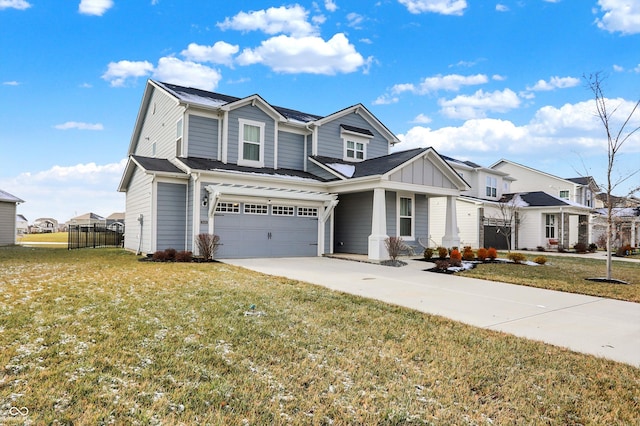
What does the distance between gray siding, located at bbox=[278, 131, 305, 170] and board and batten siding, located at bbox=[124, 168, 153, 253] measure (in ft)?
19.2

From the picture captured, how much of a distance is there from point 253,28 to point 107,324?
633 inches

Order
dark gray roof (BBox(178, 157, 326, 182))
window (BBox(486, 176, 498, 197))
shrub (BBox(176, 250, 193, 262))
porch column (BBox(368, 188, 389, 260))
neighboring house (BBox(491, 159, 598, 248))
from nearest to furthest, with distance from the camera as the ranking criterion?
shrub (BBox(176, 250, 193, 262)) < dark gray roof (BBox(178, 157, 326, 182)) < porch column (BBox(368, 188, 389, 260)) < neighboring house (BBox(491, 159, 598, 248)) < window (BBox(486, 176, 498, 197))

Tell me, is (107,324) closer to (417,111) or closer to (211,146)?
(211,146)

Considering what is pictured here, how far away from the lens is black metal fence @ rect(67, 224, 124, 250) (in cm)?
2311

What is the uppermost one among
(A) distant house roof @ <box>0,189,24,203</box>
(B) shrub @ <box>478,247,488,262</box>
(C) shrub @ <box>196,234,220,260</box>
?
(A) distant house roof @ <box>0,189,24,203</box>

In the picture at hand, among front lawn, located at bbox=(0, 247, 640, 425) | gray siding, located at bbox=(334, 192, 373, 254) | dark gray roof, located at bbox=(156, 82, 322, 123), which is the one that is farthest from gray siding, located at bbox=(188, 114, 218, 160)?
front lawn, located at bbox=(0, 247, 640, 425)

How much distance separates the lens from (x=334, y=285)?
8.85 metres

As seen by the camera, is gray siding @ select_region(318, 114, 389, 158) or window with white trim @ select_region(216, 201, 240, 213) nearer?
window with white trim @ select_region(216, 201, 240, 213)

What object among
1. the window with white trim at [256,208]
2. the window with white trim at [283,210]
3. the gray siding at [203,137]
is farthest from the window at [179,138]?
the window with white trim at [283,210]

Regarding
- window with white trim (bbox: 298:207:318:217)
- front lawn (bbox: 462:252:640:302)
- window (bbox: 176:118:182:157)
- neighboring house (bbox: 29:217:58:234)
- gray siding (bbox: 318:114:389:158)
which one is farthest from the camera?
neighboring house (bbox: 29:217:58:234)

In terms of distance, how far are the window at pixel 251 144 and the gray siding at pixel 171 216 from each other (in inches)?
117

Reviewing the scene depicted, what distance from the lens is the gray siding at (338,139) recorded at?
18.6 m

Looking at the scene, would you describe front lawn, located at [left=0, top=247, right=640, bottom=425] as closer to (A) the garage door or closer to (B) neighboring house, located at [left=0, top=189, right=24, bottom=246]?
(A) the garage door

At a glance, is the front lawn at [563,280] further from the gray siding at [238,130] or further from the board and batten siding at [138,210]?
the board and batten siding at [138,210]
